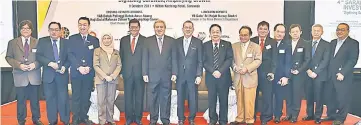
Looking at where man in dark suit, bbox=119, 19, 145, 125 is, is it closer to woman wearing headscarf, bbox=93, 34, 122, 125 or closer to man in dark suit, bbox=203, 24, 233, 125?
woman wearing headscarf, bbox=93, 34, 122, 125

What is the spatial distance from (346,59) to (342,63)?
6 cm

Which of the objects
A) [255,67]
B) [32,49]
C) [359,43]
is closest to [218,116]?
[255,67]

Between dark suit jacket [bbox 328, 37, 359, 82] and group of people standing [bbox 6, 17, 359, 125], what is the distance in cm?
1

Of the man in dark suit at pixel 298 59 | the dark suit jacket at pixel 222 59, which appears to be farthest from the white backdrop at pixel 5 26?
the man in dark suit at pixel 298 59

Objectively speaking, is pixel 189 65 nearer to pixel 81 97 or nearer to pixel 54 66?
pixel 81 97

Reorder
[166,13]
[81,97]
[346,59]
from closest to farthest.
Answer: [346,59] → [81,97] → [166,13]

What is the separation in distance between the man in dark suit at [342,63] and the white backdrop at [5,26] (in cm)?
367

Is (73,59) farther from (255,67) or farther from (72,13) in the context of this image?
(255,67)

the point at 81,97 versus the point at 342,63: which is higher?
the point at 342,63

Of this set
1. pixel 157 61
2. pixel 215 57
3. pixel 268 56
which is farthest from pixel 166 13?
pixel 268 56

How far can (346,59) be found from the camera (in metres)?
4.85

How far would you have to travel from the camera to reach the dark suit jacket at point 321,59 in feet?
16.0

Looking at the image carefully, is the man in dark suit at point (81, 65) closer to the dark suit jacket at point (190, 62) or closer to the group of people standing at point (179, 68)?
the group of people standing at point (179, 68)

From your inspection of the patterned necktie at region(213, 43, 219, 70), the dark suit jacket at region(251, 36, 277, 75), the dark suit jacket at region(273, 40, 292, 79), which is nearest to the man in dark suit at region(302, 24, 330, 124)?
the dark suit jacket at region(273, 40, 292, 79)
